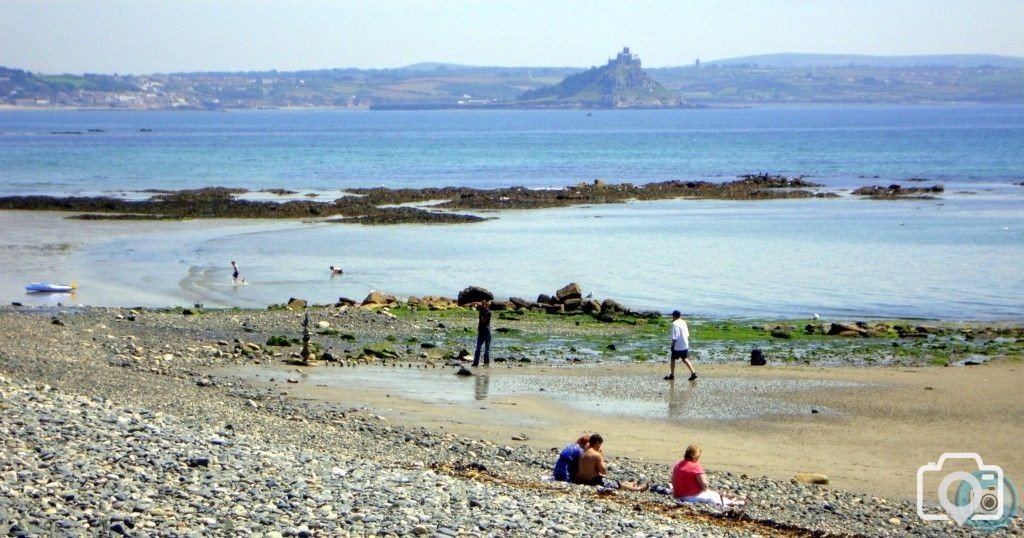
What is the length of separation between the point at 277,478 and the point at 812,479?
253 inches

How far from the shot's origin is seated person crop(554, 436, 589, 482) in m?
13.4

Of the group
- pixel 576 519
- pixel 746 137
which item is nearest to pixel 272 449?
pixel 576 519

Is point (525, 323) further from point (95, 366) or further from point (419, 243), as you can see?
point (419, 243)

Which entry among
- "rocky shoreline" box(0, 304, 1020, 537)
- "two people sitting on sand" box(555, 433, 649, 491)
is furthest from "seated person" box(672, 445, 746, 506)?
"two people sitting on sand" box(555, 433, 649, 491)

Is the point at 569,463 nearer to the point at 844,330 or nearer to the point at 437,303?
the point at 844,330

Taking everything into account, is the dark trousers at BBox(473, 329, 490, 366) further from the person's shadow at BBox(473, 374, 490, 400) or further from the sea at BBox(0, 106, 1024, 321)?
the sea at BBox(0, 106, 1024, 321)

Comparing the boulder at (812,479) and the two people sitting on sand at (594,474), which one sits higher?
the two people sitting on sand at (594,474)

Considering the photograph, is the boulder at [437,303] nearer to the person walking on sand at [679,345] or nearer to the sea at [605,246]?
the sea at [605,246]

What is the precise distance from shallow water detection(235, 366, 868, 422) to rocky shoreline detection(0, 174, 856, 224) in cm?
3219

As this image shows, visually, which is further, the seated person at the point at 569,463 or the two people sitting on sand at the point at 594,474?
the seated person at the point at 569,463

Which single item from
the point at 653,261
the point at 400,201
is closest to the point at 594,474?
the point at 653,261

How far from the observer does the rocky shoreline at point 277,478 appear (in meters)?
10.2

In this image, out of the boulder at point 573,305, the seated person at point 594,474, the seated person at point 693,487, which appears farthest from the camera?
the boulder at point 573,305

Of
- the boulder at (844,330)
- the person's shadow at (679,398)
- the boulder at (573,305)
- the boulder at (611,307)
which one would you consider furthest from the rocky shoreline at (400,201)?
the person's shadow at (679,398)
